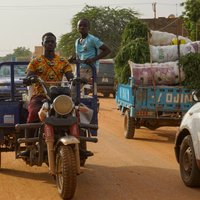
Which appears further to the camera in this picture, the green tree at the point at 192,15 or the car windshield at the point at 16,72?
the green tree at the point at 192,15

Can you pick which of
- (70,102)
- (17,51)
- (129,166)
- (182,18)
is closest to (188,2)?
(182,18)

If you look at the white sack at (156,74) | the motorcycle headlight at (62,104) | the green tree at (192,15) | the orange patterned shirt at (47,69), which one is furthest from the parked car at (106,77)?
the motorcycle headlight at (62,104)

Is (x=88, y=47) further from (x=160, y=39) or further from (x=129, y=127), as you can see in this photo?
(x=160, y=39)

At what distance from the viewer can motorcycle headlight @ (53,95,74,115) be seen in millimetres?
6152

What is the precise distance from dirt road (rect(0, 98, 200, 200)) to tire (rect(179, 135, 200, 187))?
0.11 meters

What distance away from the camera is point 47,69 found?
7.15 metres

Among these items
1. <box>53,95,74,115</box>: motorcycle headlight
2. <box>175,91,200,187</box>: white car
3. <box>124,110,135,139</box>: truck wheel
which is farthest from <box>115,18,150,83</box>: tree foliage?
<box>53,95,74,115</box>: motorcycle headlight

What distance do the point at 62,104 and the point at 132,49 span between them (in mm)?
6304

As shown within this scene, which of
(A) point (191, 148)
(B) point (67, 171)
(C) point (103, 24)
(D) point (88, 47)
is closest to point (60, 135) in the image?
(B) point (67, 171)

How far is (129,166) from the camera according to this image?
27.1ft

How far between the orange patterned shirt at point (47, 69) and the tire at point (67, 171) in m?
1.35

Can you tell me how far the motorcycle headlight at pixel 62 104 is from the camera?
6.15 meters

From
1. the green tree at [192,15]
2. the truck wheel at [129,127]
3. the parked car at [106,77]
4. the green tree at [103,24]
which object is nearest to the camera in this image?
the truck wheel at [129,127]

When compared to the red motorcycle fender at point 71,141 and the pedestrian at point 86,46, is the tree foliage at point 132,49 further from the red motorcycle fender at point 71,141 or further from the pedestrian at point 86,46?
the red motorcycle fender at point 71,141
